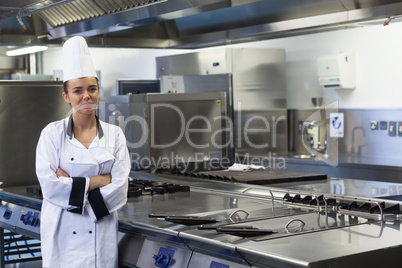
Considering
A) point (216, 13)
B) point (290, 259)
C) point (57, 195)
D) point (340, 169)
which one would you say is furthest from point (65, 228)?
point (340, 169)

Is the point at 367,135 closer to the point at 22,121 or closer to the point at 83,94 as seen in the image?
the point at 22,121

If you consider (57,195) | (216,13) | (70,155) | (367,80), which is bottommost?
(57,195)

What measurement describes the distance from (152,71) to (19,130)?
213 inches

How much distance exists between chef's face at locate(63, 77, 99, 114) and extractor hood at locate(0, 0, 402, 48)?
2.69 ft

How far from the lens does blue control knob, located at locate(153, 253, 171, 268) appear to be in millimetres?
2162

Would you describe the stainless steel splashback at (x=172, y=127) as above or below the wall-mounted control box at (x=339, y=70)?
below

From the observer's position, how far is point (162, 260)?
2186mm

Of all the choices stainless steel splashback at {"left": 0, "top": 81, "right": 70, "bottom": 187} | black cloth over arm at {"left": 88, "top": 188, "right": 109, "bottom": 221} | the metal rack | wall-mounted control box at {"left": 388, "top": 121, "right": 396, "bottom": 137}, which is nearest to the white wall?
wall-mounted control box at {"left": 388, "top": 121, "right": 396, "bottom": 137}

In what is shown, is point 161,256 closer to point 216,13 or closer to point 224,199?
point 224,199

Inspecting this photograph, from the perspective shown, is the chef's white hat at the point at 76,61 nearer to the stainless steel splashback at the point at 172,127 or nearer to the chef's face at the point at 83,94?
the chef's face at the point at 83,94

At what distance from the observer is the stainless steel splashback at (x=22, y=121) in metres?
3.90

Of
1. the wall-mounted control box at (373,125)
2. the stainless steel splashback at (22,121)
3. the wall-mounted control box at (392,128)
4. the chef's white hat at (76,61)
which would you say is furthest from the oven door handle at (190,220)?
the wall-mounted control box at (373,125)

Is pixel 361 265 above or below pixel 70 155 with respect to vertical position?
below

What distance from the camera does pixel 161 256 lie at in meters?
2.20
